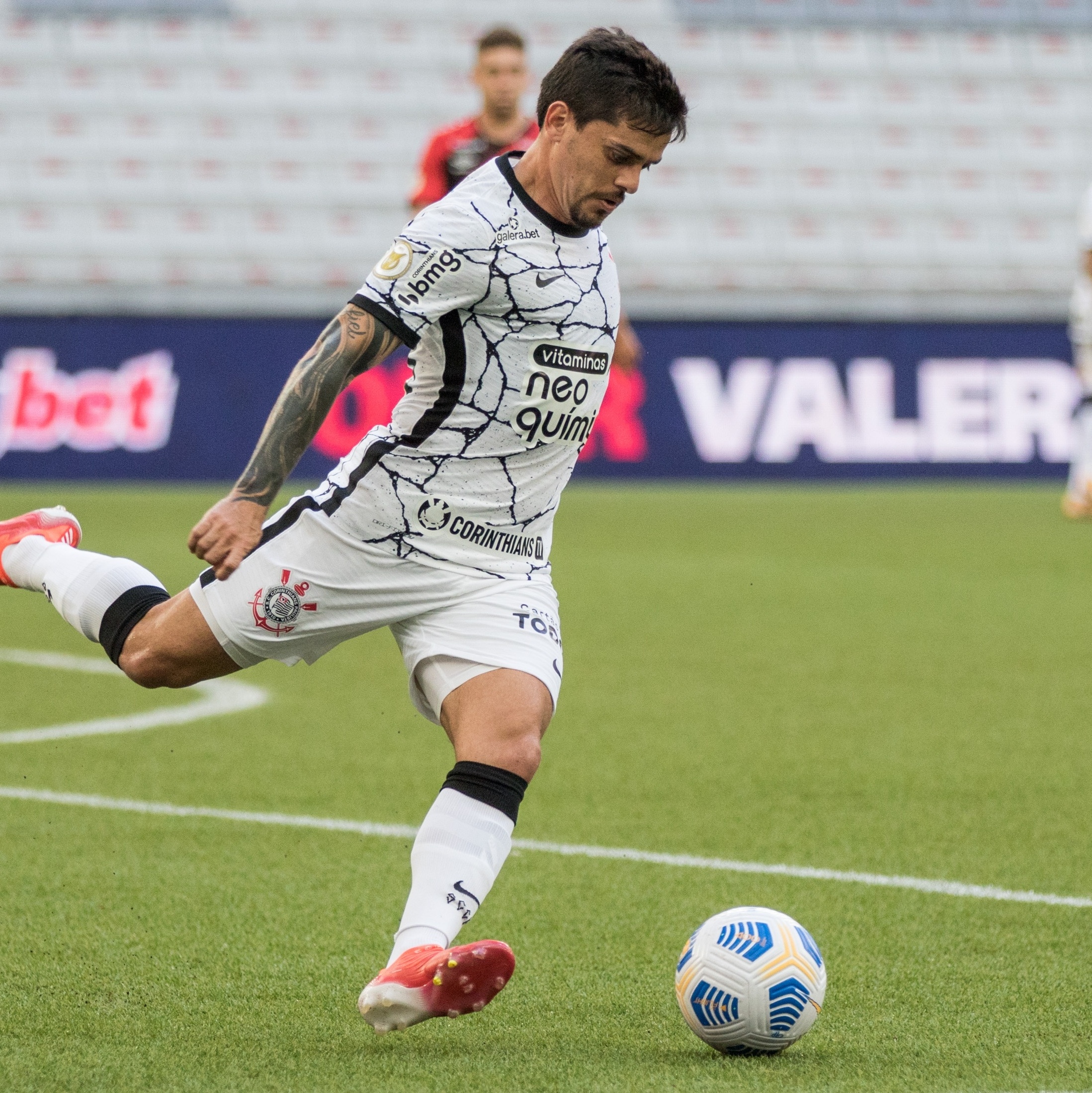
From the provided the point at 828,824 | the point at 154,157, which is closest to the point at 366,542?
the point at 828,824

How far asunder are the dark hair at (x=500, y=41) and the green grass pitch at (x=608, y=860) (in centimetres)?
251

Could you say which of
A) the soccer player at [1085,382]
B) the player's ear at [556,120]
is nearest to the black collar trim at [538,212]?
the player's ear at [556,120]

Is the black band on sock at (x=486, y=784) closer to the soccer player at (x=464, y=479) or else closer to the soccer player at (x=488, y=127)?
the soccer player at (x=464, y=479)

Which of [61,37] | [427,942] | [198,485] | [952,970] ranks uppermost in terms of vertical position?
[61,37]

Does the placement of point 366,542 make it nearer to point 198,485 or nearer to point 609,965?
point 609,965

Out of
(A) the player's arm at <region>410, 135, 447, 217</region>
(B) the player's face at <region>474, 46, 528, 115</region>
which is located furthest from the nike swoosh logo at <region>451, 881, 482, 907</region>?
(A) the player's arm at <region>410, 135, 447, 217</region>

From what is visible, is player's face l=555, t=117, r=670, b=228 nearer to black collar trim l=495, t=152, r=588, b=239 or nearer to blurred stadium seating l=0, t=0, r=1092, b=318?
black collar trim l=495, t=152, r=588, b=239

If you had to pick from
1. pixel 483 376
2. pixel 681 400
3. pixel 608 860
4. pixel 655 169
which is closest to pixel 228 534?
pixel 483 376

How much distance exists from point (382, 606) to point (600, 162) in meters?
0.87

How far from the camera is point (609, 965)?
11.3 ft

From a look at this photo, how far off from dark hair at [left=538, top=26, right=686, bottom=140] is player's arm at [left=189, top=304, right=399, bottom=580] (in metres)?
0.50

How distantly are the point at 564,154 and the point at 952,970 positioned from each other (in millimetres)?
1625

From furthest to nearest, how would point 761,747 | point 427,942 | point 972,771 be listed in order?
1. point 761,747
2. point 972,771
3. point 427,942

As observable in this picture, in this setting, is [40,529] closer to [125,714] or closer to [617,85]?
[617,85]
